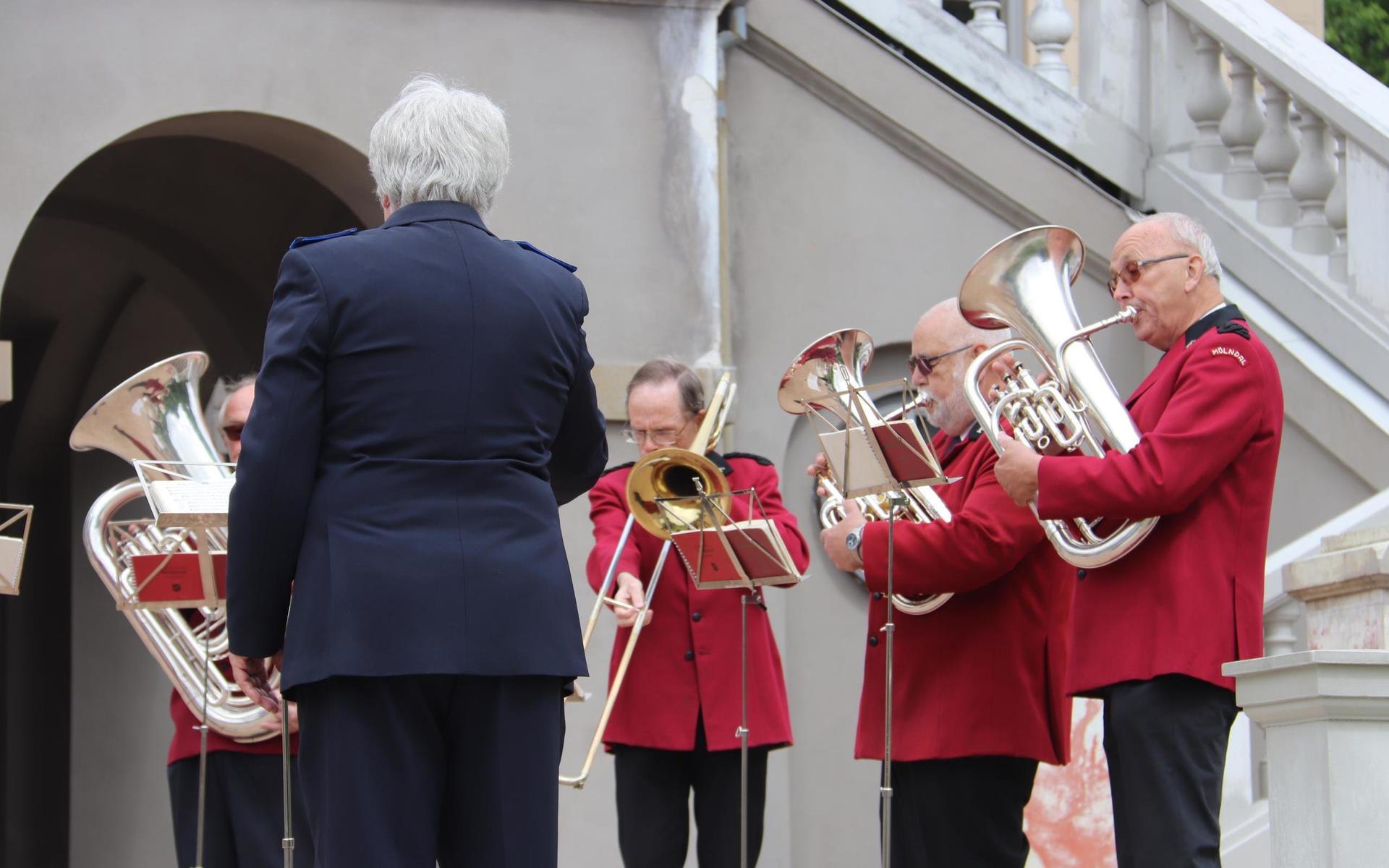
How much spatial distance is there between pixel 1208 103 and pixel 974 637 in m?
3.92

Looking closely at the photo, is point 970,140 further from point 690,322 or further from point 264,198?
point 264,198

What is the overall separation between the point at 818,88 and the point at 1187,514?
4.04 m

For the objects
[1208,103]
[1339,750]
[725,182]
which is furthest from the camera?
[1208,103]

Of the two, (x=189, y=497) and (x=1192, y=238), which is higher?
(x=1192, y=238)

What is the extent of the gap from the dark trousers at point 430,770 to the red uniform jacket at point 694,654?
209 cm

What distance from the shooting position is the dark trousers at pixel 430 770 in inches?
143

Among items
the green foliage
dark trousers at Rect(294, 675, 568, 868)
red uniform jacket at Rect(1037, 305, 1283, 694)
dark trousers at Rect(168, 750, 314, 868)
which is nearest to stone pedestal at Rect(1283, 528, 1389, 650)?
red uniform jacket at Rect(1037, 305, 1283, 694)

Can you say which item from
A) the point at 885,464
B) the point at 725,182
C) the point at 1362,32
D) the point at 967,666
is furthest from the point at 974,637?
the point at 1362,32

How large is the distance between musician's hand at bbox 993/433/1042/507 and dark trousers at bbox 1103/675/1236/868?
491mm

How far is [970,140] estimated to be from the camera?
841cm

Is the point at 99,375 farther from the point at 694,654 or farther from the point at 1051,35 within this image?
the point at 694,654

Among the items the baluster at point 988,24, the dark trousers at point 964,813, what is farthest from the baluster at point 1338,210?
the dark trousers at point 964,813

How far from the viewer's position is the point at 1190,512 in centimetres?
466

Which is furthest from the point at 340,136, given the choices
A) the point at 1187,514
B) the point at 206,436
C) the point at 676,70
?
the point at 1187,514
